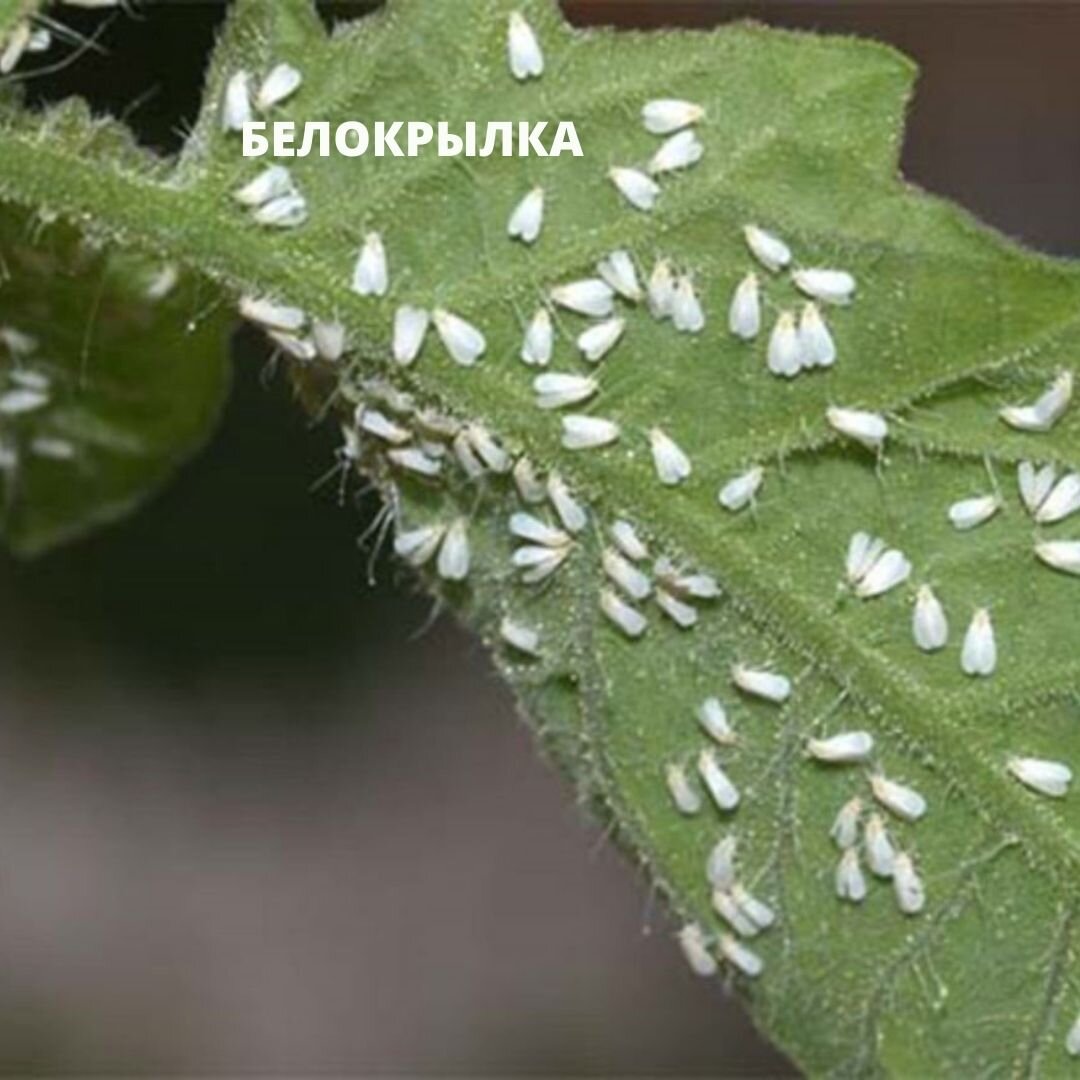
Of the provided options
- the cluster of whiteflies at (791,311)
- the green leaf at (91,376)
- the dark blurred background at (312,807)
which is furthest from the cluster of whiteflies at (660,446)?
the dark blurred background at (312,807)

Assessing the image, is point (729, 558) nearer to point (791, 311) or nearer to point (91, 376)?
point (791, 311)

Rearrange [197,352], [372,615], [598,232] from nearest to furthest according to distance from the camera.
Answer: [598,232] → [197,352] → [372,615]

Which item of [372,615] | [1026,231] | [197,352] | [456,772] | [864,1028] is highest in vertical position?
[197,352]

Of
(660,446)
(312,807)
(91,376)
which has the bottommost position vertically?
(312,807)

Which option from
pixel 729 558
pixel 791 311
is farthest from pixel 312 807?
pixel 791 311

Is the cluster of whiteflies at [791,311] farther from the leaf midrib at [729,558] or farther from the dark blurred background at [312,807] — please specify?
the dark blurred background at [312,807]

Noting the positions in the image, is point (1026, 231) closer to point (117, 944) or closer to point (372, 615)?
point (372, 615)

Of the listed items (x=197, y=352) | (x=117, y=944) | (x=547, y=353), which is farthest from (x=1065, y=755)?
(x=117, y=944)

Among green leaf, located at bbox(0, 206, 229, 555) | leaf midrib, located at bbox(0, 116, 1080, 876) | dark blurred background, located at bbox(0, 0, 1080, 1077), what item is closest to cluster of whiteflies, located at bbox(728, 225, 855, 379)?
leaf midrib, located at bbox(0, 116, 1080, 876)
